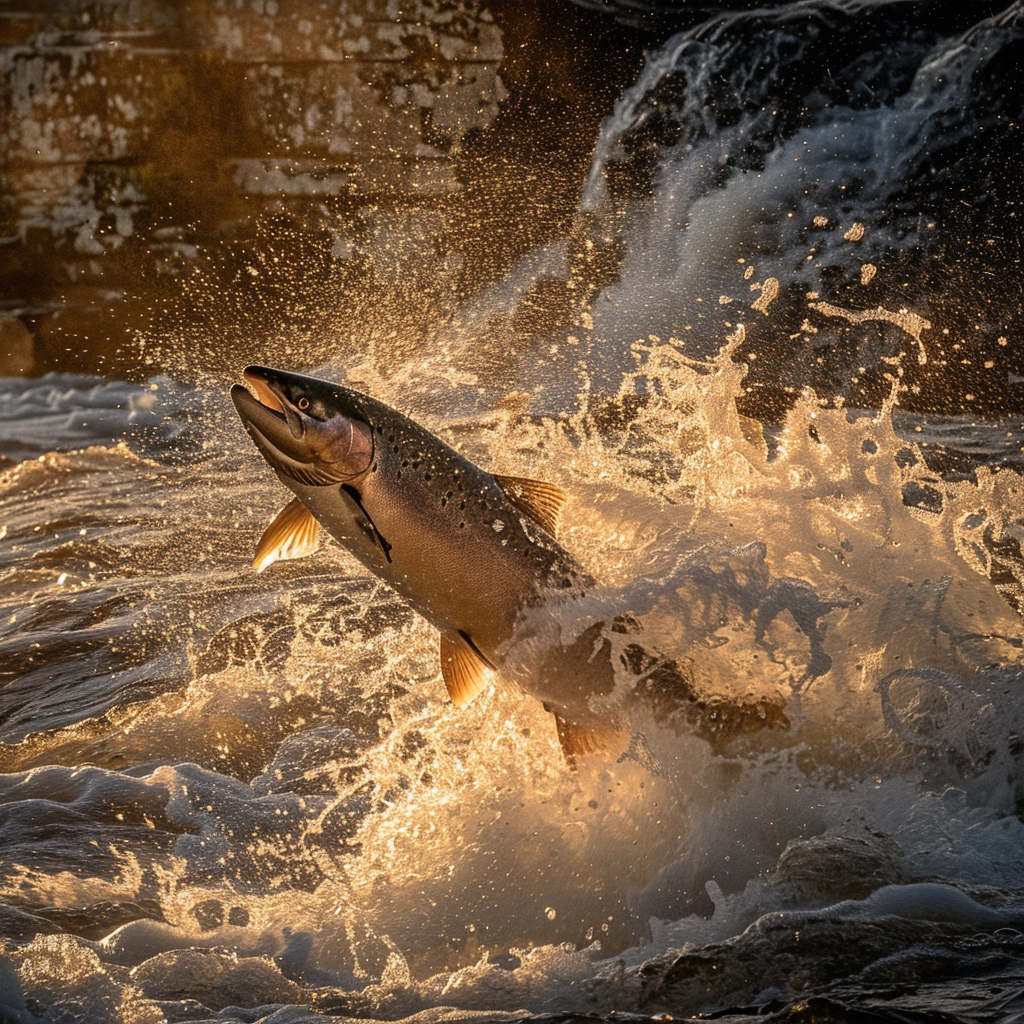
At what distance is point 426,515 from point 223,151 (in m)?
7.81

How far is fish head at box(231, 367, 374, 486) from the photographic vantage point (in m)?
2.19

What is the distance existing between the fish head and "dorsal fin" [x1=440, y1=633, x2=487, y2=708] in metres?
0.47

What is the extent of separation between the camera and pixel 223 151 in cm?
898

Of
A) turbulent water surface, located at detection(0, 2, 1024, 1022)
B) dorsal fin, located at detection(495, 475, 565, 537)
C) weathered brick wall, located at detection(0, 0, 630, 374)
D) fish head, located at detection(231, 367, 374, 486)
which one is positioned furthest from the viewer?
weathered brick wall, located at detection(0, 0, 630, 374)

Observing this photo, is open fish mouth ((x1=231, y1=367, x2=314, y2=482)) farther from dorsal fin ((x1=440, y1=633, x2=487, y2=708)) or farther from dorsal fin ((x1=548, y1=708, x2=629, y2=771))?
dorsal fin ((x1=548, y1=708, x2=629, y2=771))

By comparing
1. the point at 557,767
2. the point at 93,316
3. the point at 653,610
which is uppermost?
the point at 93,316

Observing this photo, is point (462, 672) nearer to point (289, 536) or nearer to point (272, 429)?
point (289, 536)

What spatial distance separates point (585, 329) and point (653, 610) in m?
4.31

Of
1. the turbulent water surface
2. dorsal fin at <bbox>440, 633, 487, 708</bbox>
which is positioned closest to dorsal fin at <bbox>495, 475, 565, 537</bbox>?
the turbulent water surface

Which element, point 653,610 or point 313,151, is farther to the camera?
point 313,151

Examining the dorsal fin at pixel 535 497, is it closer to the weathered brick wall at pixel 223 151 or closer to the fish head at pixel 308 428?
the fish head at pixel 308 428

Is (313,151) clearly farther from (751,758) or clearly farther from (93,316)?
(751,758)

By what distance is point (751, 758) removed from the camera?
2555 mm

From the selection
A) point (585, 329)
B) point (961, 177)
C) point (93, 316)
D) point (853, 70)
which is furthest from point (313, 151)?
point (961, 177)
